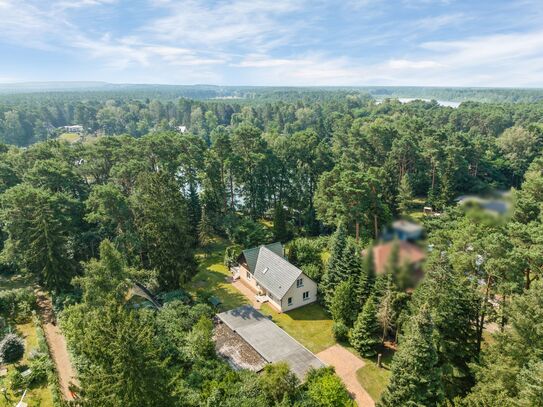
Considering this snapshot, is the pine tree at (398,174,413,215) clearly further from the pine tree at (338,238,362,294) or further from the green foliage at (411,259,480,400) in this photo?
the green foliage at (411,259,480,400)

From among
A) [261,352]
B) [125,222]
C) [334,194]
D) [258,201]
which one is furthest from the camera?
[258,201]

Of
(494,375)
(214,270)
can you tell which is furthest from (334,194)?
(494,375)

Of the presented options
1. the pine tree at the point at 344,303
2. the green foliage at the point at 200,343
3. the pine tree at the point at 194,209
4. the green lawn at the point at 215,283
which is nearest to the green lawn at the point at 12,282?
the green lawn at the point at 215,283

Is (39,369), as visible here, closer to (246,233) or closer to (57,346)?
(57,346)

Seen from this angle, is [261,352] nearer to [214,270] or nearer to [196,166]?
[214,270]

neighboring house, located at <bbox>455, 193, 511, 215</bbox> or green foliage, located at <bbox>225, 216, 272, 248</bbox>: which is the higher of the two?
neighboring house, located at <bbox>455, 193, 511, 215</bbox>

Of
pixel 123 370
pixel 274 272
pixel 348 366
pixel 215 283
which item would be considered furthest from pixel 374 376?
pixel 215 283

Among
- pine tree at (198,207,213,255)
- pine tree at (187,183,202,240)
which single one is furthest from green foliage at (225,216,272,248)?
pine tree at (187,183,202,240)

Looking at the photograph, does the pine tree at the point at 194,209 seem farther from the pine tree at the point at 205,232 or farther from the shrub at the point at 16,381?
the shrub at the point at 16,381
